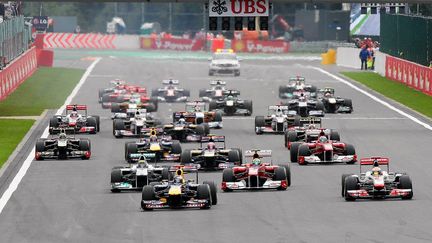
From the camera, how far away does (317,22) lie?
135875 millimetres

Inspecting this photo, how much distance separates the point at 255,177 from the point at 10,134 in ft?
62.2

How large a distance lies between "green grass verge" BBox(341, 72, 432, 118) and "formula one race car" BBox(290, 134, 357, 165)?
61.9ft

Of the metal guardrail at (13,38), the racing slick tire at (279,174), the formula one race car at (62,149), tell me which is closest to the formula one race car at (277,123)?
the formula one race car at (62,149)

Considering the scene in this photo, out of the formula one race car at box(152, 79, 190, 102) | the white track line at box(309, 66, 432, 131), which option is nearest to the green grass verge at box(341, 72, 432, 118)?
the white track line at box(309, 66, 432, 131)

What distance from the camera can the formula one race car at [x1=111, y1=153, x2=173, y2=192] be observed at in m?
38.6

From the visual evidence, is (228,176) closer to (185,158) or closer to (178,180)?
(178,180)

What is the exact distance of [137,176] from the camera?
1522 inches

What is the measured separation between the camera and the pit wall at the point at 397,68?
7581cm


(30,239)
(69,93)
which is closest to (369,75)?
(69,93)

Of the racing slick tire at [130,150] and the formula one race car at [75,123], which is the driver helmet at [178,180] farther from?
the formula one race car at [75,123]

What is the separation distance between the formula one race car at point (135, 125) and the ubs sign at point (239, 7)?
31.4 feet

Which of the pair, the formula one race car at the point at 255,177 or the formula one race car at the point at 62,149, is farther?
the formula one race car at the point at 62,149

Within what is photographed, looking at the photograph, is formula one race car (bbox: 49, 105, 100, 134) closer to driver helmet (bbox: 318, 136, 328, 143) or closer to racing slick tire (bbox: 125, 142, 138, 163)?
racing slick tire (bbox: 125, 142, 138, 163)

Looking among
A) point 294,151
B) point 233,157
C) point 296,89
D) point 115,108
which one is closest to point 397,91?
point 296,89
